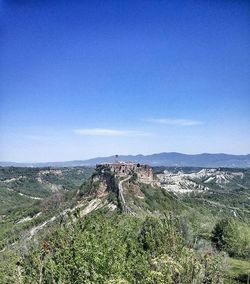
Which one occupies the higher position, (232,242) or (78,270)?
(78,270)

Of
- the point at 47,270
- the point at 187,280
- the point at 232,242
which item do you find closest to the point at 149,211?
the point at 232,242

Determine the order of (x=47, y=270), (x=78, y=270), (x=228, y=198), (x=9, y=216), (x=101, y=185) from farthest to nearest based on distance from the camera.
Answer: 1. (x=228, y=198)
2. (x=9, y=216)
3. (x=101, y=185)
4. (x=47, y=270)
5. (x=78, y=270)

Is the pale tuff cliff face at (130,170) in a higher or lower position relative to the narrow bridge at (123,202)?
higher

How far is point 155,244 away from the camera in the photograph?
851 inches

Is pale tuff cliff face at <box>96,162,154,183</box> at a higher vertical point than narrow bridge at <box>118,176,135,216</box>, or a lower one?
higher

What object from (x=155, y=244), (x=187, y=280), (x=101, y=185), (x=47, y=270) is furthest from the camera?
(x=101, y=185)

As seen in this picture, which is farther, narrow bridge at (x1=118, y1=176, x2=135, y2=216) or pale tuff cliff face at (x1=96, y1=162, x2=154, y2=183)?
pale tuff cliff face at (x1=96, y1=162, x2=154, y2=183)

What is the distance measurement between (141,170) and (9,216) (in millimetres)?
34186

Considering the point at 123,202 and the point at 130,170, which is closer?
the point at 123,202

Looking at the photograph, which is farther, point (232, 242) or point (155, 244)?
point (232, 242)

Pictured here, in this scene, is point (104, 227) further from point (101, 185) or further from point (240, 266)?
point (101, 185)

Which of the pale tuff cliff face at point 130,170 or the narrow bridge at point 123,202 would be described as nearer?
the narrow bridge at point 123,202

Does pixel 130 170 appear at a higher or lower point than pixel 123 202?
higher

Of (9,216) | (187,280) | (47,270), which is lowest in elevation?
(9,216)
